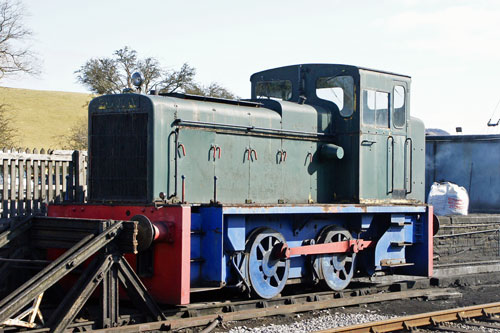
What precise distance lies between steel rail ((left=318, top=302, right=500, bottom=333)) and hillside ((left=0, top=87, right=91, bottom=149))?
48785 mm

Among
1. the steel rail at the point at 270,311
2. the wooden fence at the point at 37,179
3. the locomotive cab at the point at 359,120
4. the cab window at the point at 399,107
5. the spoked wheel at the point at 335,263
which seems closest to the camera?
the steel rail at the point at 270,311

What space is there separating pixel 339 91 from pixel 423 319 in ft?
13.2

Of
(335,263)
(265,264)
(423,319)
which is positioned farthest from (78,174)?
(423,319)

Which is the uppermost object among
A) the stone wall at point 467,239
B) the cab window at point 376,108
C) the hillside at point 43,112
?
the hillside at point 43,112

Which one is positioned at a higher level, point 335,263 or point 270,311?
point 335,263

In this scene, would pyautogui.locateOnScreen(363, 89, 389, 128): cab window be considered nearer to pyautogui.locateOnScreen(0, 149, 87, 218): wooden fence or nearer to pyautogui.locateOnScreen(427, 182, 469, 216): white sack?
pyautogui.locateOnScreen(0, 149, 87, 218): wooden fence

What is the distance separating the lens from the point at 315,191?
10727mm

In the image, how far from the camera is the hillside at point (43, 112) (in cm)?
5962

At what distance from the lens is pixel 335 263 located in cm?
1063

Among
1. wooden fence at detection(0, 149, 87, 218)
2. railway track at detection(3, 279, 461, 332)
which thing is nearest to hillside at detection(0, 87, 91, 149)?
wooden fence at detection(0, 149, 87, 218)

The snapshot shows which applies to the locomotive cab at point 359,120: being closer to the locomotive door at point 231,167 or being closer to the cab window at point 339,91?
the cab window at point 339,91

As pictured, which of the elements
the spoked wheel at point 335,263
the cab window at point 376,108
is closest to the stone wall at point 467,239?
the spoked wheel at point 335,263

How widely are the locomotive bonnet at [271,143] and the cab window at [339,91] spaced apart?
0.05ft

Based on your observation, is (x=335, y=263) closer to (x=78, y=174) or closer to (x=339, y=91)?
(x=339, y=91)
